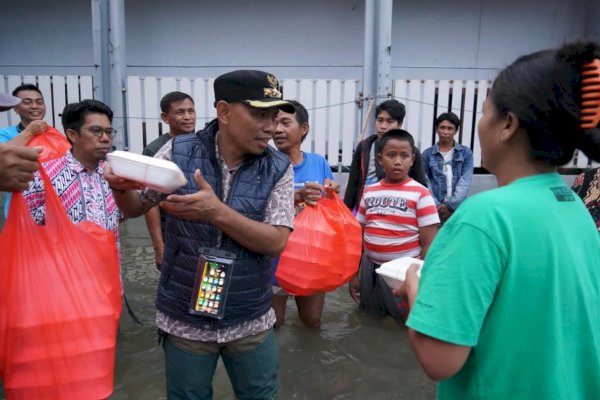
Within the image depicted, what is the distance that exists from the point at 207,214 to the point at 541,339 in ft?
3.56

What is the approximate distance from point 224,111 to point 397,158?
173cm

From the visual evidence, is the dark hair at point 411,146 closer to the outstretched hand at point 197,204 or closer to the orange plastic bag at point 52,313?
the outstretched hand at point 197,204

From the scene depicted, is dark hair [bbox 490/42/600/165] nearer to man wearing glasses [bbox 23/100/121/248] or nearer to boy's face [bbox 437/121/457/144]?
man wearing glasses [bbox 23/100/121/248]

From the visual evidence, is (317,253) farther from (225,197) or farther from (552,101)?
(552,101)

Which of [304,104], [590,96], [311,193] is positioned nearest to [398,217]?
[311,193]

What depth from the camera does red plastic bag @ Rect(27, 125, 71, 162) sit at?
2176 mm

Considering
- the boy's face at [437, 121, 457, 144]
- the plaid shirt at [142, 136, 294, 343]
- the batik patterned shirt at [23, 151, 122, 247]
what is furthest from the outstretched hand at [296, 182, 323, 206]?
the boy's face at [437, 121, 457, 144]

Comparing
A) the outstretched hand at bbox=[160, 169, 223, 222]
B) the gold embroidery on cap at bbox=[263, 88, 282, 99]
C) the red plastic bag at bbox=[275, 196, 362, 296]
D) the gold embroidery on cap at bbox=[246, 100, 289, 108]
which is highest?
the gold embroidery on cap at bbox=[263, 88, 282, 99]

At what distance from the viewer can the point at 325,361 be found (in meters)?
3.39

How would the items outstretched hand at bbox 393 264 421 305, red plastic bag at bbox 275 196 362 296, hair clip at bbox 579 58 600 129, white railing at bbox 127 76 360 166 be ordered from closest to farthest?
hair clip at bbox 579 58 600 129, outstretched hand at bbox 393 264 421 305, red plastic bag at bbox 275 196 362 296, white railing at bbox 127 76 360 166

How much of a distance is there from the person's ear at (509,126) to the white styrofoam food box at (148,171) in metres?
1.01

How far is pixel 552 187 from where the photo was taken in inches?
43.8

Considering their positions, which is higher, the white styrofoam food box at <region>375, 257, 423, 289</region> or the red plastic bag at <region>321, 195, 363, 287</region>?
the white styrofoam food box at <region>375, 257, 423, 289</region>

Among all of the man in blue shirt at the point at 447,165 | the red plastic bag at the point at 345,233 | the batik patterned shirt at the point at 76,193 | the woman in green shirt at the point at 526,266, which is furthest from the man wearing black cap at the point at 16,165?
the man in blue shirt at the point at 447,165
